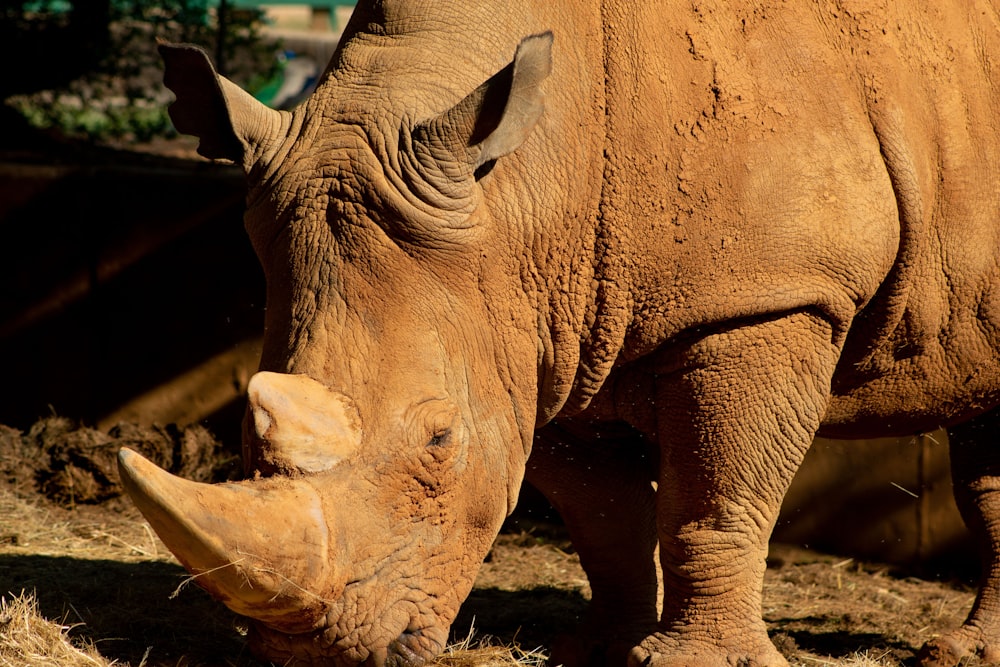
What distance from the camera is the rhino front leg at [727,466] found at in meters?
3.90

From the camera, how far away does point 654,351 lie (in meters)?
3.96

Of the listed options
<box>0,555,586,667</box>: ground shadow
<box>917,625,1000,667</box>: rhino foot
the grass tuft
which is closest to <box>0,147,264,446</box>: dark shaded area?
<box>0,555,586,667</box>: ground shadow

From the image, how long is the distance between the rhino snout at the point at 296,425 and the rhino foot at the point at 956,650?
2774 millimetres

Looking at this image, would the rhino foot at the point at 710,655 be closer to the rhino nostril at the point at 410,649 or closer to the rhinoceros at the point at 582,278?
the rhinoceros at the point at 582,278

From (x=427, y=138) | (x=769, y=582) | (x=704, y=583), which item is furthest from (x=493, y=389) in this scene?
(x=769, y=582)

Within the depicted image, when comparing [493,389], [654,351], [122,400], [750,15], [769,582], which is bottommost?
[122,400]

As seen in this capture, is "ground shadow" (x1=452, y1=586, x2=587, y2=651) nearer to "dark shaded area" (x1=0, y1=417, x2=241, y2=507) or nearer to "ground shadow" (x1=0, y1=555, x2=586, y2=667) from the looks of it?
"ground shadow" (x1=0, y1=555, x2=586, y2=667)

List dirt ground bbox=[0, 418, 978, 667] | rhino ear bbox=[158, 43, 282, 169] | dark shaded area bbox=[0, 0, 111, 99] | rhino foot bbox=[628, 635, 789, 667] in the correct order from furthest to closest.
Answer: dark shaded area bbox=[0, 0, 111, 99] < dirt ground bbox=[0, 418, 978, 667] < rhino foot bbox=[628, 635, 789, 667] < rhino ear bbox=[158, 43, 282, 169]

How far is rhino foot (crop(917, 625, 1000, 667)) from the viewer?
4848 mm

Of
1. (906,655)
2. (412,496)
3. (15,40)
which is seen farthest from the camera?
(15,40)

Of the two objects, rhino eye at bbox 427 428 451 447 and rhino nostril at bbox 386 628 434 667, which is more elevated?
rhino eye at bbox 427 428 451 447

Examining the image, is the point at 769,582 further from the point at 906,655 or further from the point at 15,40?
the point at 15,40

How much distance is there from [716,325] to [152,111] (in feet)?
35.5

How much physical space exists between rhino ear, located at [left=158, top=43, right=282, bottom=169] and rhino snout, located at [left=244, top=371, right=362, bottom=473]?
2.56 ft
